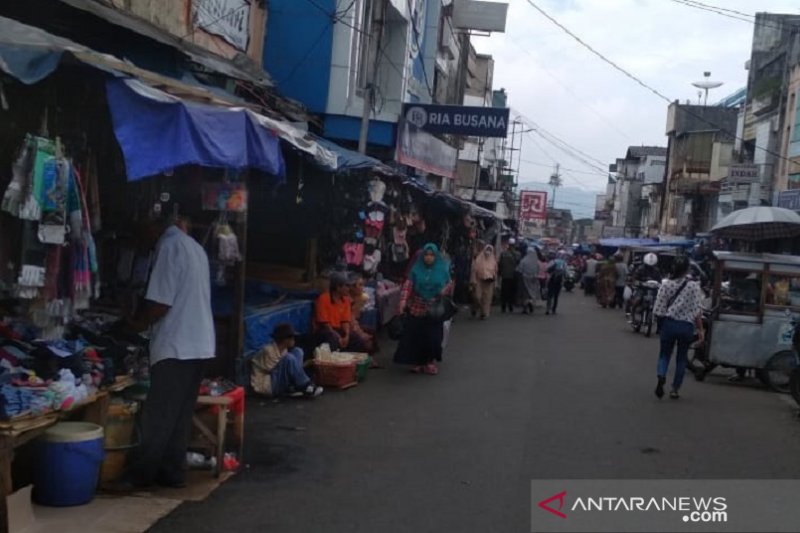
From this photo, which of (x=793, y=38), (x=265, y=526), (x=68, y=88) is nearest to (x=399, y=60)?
(x=68, y=88)

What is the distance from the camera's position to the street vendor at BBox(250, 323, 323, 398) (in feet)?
31.2

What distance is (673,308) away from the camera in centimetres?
1060

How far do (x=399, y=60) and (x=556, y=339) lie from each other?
7.12 metres

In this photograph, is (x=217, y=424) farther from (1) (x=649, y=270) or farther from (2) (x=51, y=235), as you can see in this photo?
(1) (x=649, y=270)

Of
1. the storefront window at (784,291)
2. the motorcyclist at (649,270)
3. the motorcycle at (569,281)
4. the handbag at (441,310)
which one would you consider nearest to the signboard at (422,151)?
the motorcyclist at (649,270)

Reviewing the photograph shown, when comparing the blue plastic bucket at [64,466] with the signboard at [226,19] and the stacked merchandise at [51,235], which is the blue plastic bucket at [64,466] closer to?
the stacked merchandise at [51,235]

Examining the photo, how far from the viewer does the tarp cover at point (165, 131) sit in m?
5.70

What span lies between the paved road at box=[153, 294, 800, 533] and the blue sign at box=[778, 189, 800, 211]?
621 inches

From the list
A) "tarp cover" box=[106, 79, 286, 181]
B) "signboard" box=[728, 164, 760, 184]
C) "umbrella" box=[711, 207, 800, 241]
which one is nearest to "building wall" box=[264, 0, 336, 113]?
"umbrella" box=[711, 207, 800, 241]

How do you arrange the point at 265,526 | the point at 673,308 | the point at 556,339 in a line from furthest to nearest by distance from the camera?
the point at 556,339
the point at 673,308
the point at 265,526

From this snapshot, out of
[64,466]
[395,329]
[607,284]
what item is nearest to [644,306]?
[395,329]

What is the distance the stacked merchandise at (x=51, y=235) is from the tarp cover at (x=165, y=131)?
402mm

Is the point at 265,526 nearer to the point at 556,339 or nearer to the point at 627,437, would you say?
the point at 627,437

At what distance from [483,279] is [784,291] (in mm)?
9046
